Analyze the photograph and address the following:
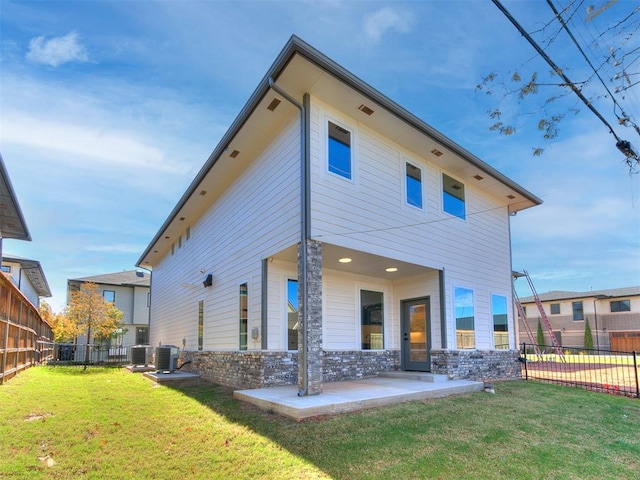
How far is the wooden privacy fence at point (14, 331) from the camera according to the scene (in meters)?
9.84

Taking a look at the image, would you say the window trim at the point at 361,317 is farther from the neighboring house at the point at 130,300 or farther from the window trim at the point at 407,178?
the neighboring house at the point at 130,300

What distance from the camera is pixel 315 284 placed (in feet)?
25.9

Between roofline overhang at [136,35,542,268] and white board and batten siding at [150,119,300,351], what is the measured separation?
35.1 inches

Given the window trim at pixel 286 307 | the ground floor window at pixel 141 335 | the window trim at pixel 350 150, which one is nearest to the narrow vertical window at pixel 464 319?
the window trim at pixel 286 307

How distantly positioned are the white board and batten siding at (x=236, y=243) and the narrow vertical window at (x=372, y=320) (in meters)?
2.98

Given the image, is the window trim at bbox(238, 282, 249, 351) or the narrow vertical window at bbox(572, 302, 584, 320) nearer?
the window trim at bbox(238, 282, 249, 351)

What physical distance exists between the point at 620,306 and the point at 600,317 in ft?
5.63

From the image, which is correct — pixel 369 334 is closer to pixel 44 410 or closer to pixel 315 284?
pixel 315 284

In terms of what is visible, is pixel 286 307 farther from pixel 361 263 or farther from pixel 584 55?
pixel 584 55

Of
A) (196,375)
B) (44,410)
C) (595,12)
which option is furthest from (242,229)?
(595,12)

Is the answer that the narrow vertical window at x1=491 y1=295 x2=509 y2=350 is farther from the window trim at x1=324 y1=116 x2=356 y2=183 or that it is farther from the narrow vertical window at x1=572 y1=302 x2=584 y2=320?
the narrow vertical window at x1=572 y1=302 x2=584 y2=320

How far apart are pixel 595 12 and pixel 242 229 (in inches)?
342

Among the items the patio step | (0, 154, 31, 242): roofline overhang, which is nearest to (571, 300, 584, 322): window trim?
the patio step

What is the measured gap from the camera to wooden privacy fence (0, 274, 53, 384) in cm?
984
